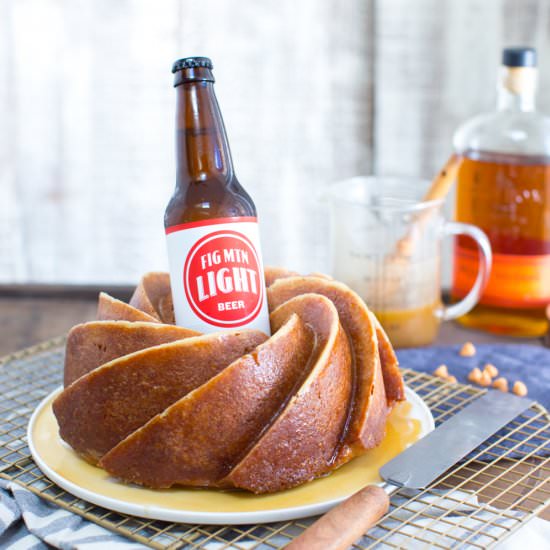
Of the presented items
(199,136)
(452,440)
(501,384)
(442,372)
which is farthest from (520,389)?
(199,136)

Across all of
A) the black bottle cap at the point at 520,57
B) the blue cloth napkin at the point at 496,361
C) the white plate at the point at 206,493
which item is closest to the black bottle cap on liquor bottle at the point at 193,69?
the white plate at the point at 206,493

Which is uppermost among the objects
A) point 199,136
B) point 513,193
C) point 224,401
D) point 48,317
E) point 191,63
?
point 191,63

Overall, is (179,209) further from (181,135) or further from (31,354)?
(31,354)

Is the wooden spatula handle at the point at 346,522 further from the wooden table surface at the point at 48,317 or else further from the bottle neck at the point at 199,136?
the wooden table surface at the point at 48,317

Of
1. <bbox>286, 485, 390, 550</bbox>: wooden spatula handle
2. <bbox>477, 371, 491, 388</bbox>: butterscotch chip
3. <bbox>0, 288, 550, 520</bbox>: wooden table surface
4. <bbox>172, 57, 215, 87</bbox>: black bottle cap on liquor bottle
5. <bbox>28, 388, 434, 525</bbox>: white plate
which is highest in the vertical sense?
<bbox>172, 57, 215, 87</bbox>: black bottle cap on liquor bottle

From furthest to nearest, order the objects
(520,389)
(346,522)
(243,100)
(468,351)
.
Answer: (243,100), (468,351), (520,389), (346,522)

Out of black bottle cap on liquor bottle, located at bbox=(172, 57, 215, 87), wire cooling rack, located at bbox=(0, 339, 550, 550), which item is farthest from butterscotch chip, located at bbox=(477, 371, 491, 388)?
black bottle cap on liquor bottle, located at bbox=(172, 57, 215, 87)

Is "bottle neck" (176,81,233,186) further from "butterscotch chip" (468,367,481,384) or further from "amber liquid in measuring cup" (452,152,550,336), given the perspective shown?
"amber liquid in measuring cup" (452,152,550,336)

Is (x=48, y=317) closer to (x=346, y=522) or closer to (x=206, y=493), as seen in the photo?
(x=206, y=493)
